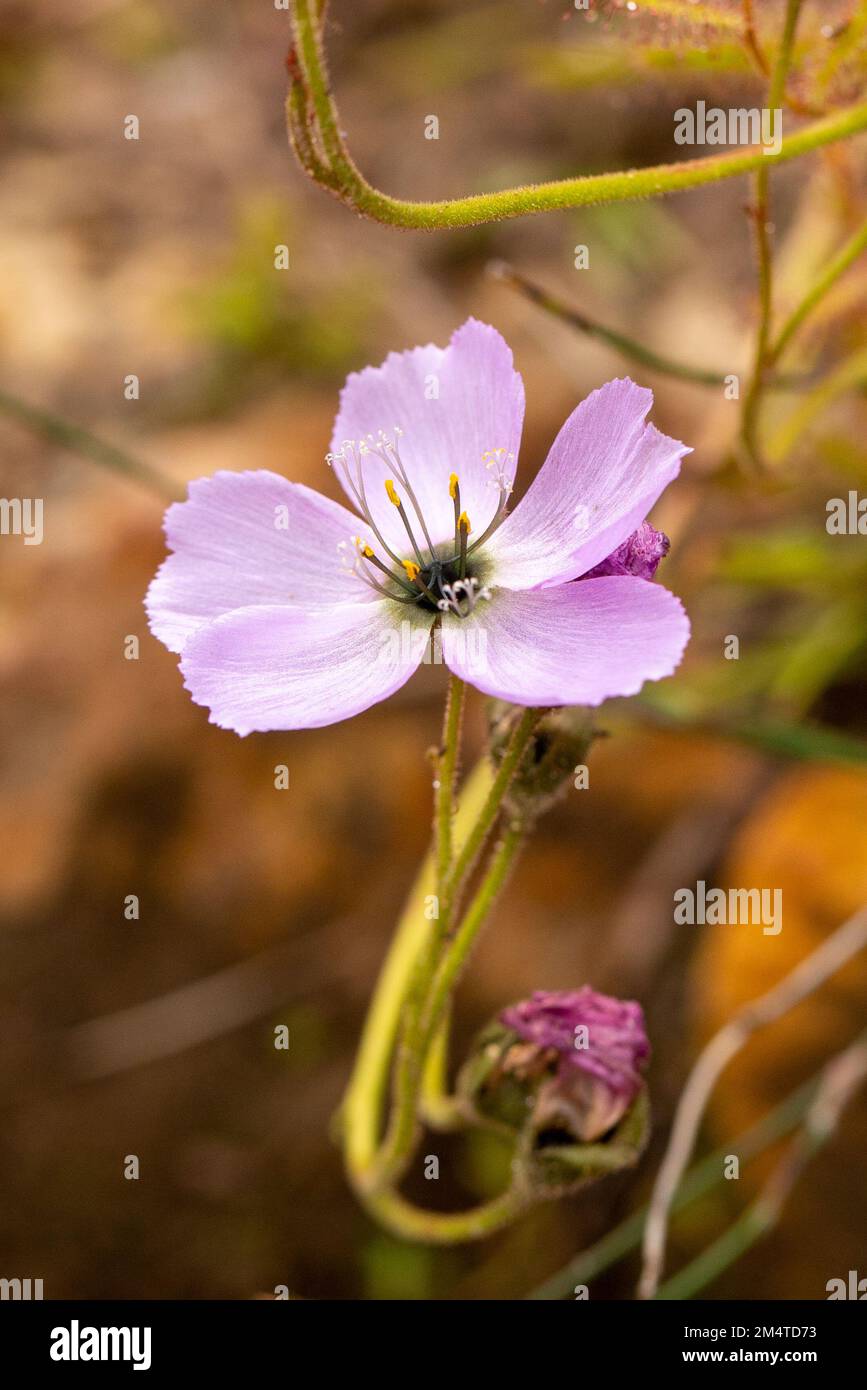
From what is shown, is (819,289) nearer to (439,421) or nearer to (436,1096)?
(439,421)

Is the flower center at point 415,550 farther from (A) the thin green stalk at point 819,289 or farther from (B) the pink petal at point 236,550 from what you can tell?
(A) the thin green stalk at point 819,289

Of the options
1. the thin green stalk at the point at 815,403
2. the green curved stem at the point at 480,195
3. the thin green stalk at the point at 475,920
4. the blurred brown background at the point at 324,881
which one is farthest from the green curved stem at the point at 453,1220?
the thin green stalk at the point at 815,403

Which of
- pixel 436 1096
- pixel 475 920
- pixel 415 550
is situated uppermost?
pixel 415 550

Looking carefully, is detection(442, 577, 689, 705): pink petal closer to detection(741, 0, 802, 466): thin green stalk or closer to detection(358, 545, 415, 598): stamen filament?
detection(358, 545, 415, 598): stamen filament

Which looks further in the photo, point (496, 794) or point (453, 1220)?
point (453, 1220)

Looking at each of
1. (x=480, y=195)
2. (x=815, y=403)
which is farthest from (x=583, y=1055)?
(x=815, y=403)

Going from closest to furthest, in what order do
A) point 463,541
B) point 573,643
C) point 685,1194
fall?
point 573,643
point 463,541
point 685,1194

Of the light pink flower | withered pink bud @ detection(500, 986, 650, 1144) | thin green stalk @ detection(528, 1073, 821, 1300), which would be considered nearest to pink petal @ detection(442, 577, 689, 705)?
the light pink flower

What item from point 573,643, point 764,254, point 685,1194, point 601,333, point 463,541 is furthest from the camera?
point 685,1194
